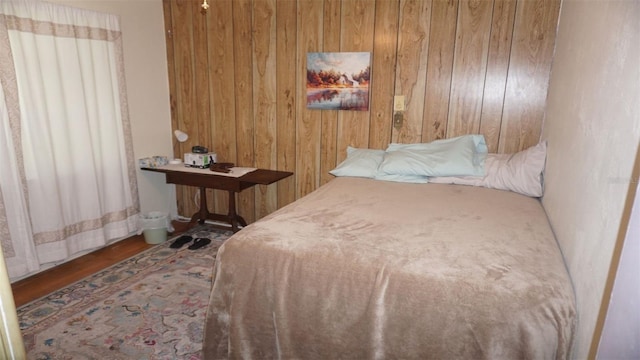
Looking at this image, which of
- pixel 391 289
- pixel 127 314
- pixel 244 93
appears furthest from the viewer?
pixel 244 93

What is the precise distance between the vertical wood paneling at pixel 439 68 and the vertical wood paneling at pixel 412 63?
4cm

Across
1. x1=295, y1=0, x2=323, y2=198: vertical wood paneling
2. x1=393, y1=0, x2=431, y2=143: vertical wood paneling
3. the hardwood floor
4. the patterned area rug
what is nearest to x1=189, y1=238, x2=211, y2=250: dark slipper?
the patterned area rug

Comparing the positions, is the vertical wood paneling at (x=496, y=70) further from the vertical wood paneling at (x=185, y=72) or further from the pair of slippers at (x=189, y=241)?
the vertical wood paneling at (x=185, y=72)

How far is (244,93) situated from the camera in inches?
143

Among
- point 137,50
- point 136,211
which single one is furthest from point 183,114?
point 136,211

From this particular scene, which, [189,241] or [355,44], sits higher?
[355,44]

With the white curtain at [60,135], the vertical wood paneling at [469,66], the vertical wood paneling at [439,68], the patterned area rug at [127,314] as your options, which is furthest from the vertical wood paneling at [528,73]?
the white curtain at [60,135]

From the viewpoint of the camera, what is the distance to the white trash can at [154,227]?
3.42 m

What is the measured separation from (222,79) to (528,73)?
264 cm

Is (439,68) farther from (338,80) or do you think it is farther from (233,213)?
(233,213)

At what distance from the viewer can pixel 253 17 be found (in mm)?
3451

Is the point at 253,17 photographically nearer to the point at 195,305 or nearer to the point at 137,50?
the point at 137,50

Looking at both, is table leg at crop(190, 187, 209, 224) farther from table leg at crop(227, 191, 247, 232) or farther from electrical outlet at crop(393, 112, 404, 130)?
electrical outlet at crop(393, 112, 404, 130)

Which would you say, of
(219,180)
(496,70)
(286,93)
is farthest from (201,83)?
(496,70)
